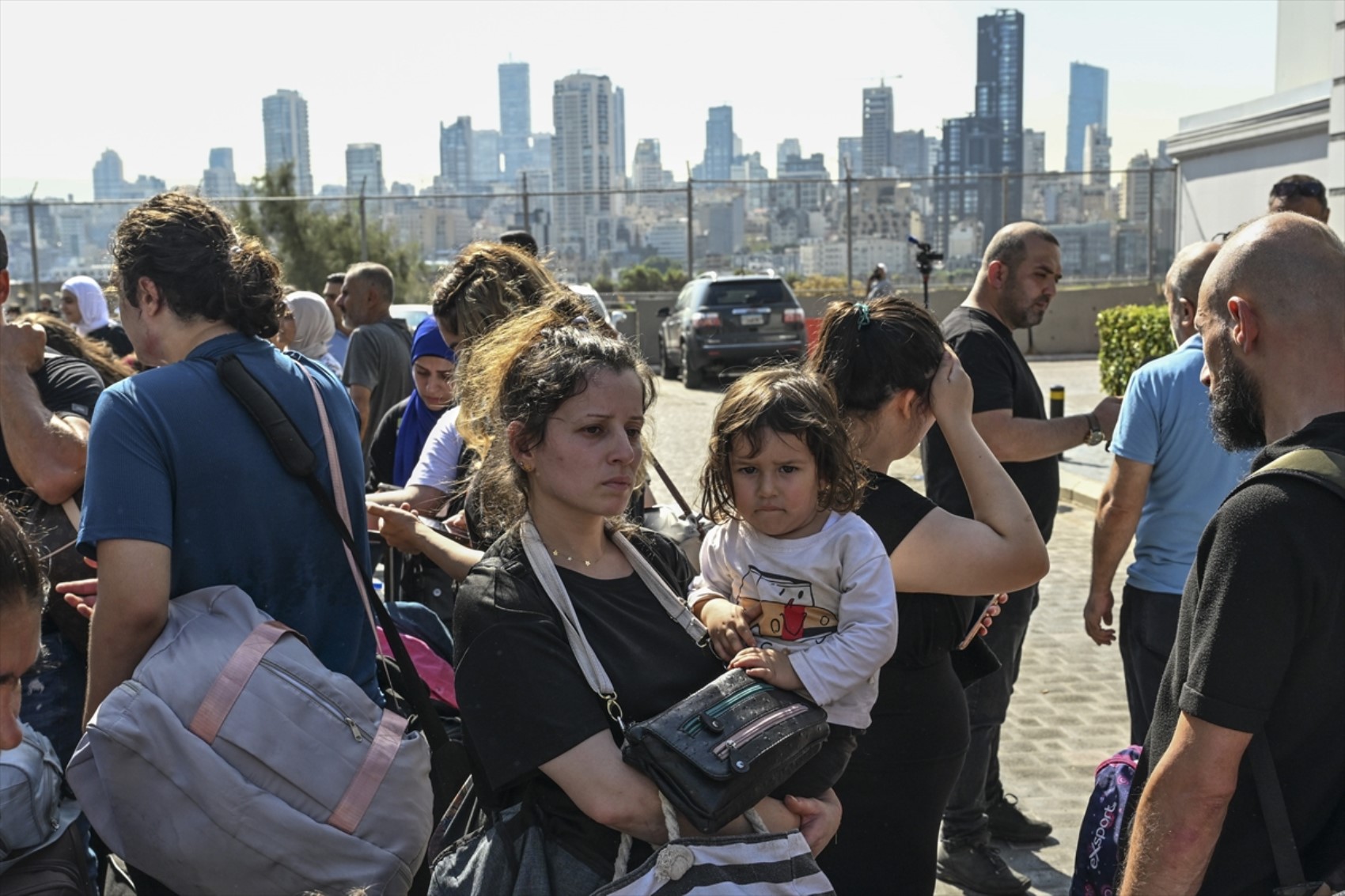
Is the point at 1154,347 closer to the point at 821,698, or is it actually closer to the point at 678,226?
the point at 821,698

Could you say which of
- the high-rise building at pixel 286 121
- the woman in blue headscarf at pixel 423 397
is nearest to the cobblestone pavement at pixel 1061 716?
the woman in blue headscarf at pixel 423 397

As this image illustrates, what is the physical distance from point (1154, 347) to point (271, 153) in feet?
465

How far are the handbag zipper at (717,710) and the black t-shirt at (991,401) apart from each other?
8.28 feet

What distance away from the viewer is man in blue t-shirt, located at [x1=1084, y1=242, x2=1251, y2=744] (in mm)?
4289

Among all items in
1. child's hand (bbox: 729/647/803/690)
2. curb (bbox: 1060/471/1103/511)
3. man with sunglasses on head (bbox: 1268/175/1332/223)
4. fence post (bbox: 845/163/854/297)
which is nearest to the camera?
child's hand (bbox: 729/647/803/690)

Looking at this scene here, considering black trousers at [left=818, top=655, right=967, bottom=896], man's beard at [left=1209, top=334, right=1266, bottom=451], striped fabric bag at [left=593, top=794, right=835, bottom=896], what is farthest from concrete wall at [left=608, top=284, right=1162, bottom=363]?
striped fabric bag at [left=593, top=794, right=835, bottom=896]

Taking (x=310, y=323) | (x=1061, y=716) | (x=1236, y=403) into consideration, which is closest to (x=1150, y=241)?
(x=1061, y=716)

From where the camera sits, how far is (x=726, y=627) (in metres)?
2.39

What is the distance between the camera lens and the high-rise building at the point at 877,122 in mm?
175750

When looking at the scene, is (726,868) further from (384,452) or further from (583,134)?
(583,134)

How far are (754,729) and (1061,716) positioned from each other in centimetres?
480

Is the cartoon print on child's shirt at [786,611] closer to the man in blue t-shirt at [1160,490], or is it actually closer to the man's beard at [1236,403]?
the man's beard at [1236,403]

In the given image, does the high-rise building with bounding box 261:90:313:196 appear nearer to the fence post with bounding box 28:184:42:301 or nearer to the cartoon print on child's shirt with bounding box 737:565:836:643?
the fence post with bounding box 28:184:42:301

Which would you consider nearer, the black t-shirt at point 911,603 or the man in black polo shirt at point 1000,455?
the black t-shirt at point 911,603
